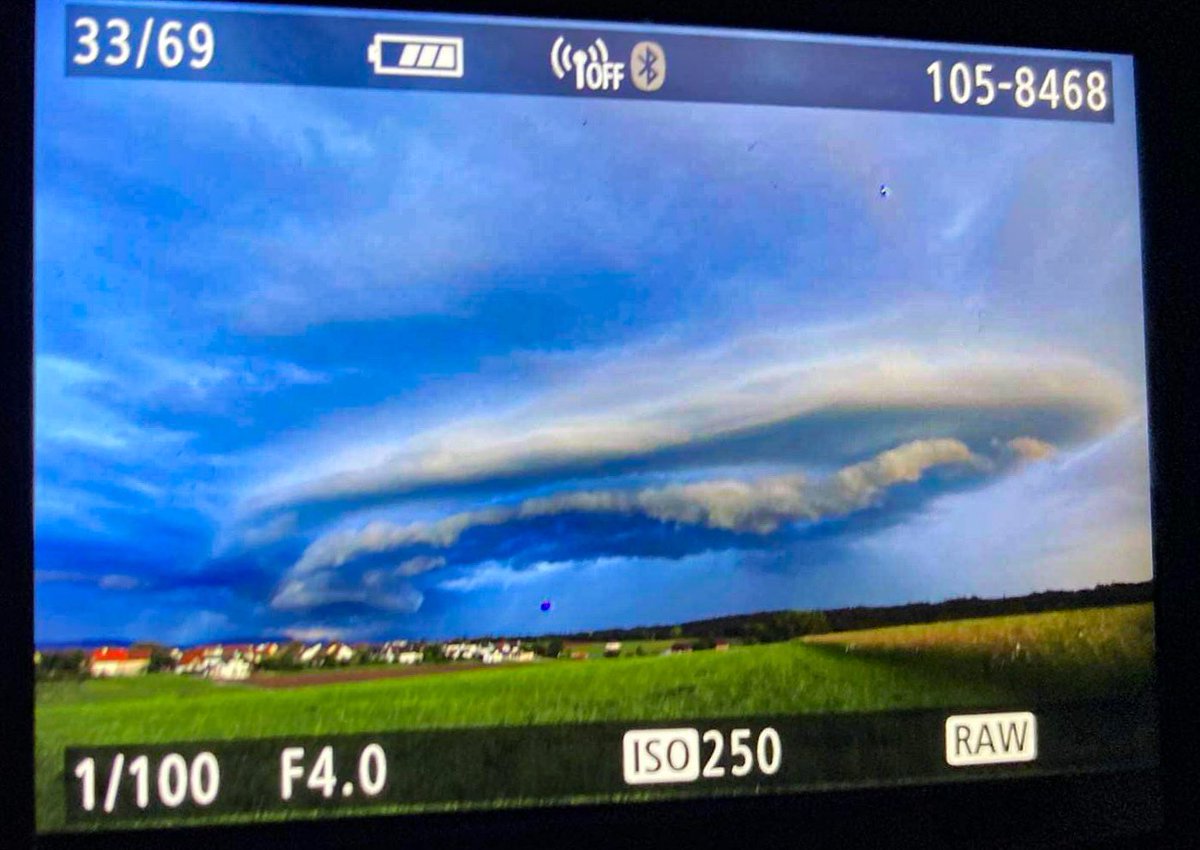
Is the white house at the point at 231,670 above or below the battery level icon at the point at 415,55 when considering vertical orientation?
below

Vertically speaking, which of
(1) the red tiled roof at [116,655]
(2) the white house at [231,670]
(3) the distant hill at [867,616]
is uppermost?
(3) the distant hill at [867,616]

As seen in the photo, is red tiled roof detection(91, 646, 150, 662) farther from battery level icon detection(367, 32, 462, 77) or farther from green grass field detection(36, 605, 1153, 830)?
battery level icon detection(367, 32, 462, 77)

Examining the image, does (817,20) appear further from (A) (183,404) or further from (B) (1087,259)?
(A) (183,404)

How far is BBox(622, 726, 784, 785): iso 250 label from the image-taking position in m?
1.02

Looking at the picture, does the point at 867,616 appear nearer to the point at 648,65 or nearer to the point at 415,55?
the point at 648,65

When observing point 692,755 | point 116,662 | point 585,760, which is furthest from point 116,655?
point 692,755

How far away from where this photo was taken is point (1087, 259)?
111 centimetres

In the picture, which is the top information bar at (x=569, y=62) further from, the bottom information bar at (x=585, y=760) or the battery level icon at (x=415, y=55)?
the bottom information bar at (x=585, y=760)

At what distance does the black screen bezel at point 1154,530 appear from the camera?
96cm

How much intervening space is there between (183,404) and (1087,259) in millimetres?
920

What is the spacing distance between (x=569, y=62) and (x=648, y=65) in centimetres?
8

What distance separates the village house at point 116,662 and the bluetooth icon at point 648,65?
0.73 metres

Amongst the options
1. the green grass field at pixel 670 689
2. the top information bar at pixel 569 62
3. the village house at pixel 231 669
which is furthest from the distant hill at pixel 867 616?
the top information bar at pixel 569 62

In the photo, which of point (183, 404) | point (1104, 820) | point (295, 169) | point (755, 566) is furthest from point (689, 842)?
point (295, 169)
